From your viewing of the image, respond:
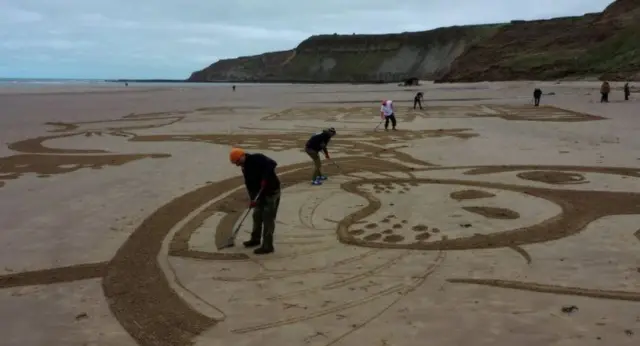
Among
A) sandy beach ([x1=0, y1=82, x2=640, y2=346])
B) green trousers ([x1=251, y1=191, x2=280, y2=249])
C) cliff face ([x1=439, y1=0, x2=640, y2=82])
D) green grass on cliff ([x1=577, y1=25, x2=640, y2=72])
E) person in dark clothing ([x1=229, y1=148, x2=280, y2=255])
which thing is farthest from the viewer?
cliff face ([x1=439, y1=0, x2=640, y2=82])

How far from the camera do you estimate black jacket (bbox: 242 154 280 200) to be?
8367 millimetres

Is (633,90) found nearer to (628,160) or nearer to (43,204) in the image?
(628,160)

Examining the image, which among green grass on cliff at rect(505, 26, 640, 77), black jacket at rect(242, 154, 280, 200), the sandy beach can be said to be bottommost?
the sandy beach

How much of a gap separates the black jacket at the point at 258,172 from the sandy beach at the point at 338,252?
41.7 inches

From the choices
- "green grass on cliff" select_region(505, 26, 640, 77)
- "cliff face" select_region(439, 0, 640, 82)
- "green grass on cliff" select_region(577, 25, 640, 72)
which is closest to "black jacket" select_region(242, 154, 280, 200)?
"cliff face" select_region(439, 0, 640, 82)

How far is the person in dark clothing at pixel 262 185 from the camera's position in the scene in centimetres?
833

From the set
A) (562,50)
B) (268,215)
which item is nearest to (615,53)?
(562,50)

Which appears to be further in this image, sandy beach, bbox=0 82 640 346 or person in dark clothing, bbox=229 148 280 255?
person in dark clothing, bbox=229 148 280 255

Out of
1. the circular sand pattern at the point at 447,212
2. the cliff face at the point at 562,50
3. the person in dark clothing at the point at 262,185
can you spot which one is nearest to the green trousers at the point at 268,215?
the person in dark clothing at the point at 262,185

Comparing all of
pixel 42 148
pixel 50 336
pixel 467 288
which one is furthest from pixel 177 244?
pixel 42 148

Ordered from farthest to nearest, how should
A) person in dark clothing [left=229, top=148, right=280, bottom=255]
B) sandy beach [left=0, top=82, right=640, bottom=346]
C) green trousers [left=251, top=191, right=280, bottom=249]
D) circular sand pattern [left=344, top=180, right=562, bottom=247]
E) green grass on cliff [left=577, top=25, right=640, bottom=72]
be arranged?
green grass on cliff [left=577, top=25, right=640, bottom=72], circular sand pattern [left=344, top=180, right=562, bottom=247], green trousers [left=251, top=191, right=280, bottom=249], person in dark clothing [left=229, top=148, right=280, bottom=255], sandy beach [left=0, top=82, right=640, bottom=346]

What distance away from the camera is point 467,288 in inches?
274

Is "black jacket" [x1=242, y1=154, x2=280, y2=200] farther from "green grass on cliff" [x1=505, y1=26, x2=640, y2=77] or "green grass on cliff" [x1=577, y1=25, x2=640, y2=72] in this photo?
"green grass on cliff" [x1=577, y1=25, x2=640, y2=72]

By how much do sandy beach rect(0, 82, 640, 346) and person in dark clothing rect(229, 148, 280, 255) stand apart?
36 centimetres
